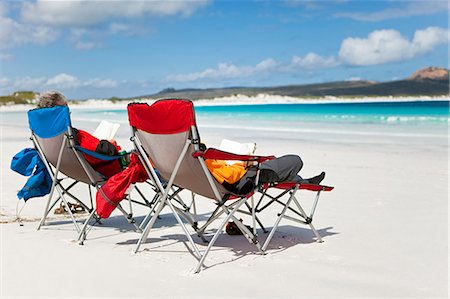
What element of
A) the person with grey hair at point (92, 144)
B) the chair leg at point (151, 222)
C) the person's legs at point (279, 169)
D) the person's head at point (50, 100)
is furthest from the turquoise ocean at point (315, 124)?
the chair leg at point (151, 222)

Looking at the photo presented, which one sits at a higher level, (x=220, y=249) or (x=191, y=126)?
(x=191, y=126)

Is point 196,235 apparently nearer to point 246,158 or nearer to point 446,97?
point 246,158

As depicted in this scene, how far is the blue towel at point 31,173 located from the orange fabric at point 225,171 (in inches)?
69.1

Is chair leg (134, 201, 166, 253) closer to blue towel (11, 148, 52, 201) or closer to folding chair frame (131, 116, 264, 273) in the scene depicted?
folding chair frame (131, 116, 264, 273)

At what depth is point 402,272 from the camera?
12.2 ft

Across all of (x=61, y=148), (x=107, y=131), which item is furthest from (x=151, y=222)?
(x=107, y=131)

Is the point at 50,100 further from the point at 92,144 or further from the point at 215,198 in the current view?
the point at 215,198

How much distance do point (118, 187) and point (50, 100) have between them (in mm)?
1012

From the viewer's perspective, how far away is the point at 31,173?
5211 mm

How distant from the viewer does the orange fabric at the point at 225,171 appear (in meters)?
4.02

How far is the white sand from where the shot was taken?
133 inches

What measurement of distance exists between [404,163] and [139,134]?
651 centimetres

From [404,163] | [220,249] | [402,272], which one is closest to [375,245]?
[402,272]

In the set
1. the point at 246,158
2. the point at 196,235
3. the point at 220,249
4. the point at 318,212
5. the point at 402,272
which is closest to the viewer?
the point at 402,272
